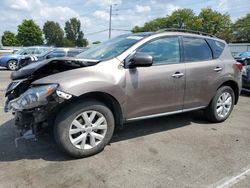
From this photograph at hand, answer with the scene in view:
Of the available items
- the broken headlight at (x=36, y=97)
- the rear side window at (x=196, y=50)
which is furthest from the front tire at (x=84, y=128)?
the rear side window at (x=196, y=50)

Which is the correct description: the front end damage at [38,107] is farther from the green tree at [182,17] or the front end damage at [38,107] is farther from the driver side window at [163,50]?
the green tree at [182,17]

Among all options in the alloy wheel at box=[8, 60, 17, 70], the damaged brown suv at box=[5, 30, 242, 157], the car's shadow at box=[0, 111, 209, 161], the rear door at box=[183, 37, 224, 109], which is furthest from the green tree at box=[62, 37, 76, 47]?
the damaged brown suv at box=[5, 30, 242, 157]

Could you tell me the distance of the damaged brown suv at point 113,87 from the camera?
3434 mm

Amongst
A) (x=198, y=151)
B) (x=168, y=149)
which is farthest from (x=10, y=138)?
(x=198, y=151)

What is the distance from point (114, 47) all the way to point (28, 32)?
8368 cm

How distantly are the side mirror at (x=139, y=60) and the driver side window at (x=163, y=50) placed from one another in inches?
9.6

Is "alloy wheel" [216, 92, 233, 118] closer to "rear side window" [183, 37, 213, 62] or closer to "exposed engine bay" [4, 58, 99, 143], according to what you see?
"rear side window" [183, 37, 213, 62]

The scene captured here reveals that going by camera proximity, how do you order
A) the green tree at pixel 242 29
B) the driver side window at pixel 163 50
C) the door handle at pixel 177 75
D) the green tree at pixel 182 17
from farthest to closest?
the green tree at pixel 182 17 → the green tree at pixel 242 29 → the door handle at pixel 177 75 → the driver side window at pixel 163 50

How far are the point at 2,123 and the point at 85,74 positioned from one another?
2.50 meters

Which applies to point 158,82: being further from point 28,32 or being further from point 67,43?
point 28,32

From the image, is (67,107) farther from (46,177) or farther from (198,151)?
(198,151)

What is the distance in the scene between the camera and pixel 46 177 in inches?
125

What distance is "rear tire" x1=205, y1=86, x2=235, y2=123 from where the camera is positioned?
5.15 m

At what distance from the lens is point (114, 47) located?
14.4 ft
